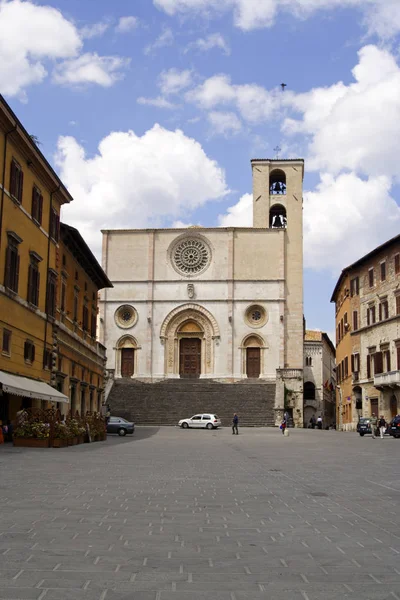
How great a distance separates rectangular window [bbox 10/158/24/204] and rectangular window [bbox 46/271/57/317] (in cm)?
514

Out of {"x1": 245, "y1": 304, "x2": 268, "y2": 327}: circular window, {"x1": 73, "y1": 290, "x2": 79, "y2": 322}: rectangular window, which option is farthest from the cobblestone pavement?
{"x1": 245, "y1": 304, "x2": 268, "y2": 327}: circular window

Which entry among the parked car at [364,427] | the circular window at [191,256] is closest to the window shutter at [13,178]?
the parked car at [364,427]

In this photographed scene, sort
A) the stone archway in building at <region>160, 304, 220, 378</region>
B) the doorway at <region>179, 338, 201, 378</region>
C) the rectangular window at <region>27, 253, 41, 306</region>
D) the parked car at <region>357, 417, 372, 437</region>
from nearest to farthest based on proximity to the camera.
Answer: the rectangular window at <region>27, 253, 41, 306</region> → the parked car at <region>357, 417, 372, 437</region> → the stone archway in building at <region>160, 304, 220, 378</region> → the doorway at <region>179, 338, 201, 378</region>

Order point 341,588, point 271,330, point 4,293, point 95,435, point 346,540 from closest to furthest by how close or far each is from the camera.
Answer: point 341,588 < point 346,540 < point 4,293 < point 95,435 < point 271,330

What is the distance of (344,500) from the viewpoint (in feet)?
34.5

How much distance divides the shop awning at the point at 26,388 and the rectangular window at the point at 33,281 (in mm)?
3092

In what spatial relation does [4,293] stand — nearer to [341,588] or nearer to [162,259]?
[341,588]

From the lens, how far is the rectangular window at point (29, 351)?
2685 centimetres

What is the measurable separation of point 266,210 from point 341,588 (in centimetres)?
5997

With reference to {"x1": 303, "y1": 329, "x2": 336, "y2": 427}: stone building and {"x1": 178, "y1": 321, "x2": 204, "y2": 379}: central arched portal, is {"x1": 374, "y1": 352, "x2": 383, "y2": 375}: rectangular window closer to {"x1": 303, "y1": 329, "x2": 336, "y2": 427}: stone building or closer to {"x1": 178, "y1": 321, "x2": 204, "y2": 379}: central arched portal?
{"x1": 178, "y1": 321, "x2": 204, "y2": 379}: central arched portal

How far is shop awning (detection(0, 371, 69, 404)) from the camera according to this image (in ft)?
72.1

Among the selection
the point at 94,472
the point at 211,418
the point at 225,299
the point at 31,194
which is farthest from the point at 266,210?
the point at 94,472

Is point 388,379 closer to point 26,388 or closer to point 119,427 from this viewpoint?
point 119,427

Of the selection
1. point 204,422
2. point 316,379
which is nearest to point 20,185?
point 204,422
